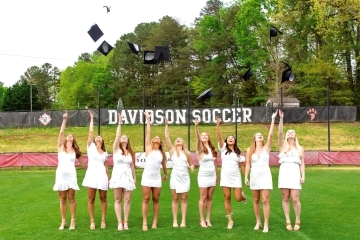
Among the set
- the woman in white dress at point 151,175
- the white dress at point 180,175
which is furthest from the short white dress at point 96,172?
the white dress at point 180,175

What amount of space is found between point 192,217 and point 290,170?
101 inches

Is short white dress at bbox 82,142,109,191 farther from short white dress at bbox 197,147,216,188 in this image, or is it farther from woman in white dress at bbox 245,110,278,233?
woman in white dress at bbox 245,110,278,233

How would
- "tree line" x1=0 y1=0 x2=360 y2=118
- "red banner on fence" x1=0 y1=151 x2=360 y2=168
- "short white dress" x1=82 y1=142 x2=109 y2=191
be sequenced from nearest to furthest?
"short white dress" x1=82 y1=142 x2=109 y2=191, "red banner on fence" x1=0 y1=151 x2=360 y2=168, "tree line" x1=0 y1=0 x2=360 y2=118

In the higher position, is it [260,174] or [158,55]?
[158,55]

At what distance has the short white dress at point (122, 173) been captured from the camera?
7871mm

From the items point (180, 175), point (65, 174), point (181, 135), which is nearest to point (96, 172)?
point (65, 174)

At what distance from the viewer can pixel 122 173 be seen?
7.92 metres

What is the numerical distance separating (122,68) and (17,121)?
3688cm

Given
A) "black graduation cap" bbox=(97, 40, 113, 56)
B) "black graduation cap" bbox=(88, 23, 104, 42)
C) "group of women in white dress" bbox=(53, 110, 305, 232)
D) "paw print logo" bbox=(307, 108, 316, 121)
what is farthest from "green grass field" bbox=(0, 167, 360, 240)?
"paw print logo" bbox=(307, 108, 316, 121)

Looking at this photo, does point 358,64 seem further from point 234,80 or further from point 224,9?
point 224,9

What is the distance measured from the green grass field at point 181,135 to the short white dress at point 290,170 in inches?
793

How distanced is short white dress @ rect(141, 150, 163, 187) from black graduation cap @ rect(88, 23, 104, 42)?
748 cm

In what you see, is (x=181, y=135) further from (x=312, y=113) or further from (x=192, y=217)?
(x=192, y=217)

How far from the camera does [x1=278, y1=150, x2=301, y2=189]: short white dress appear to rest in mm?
7691
